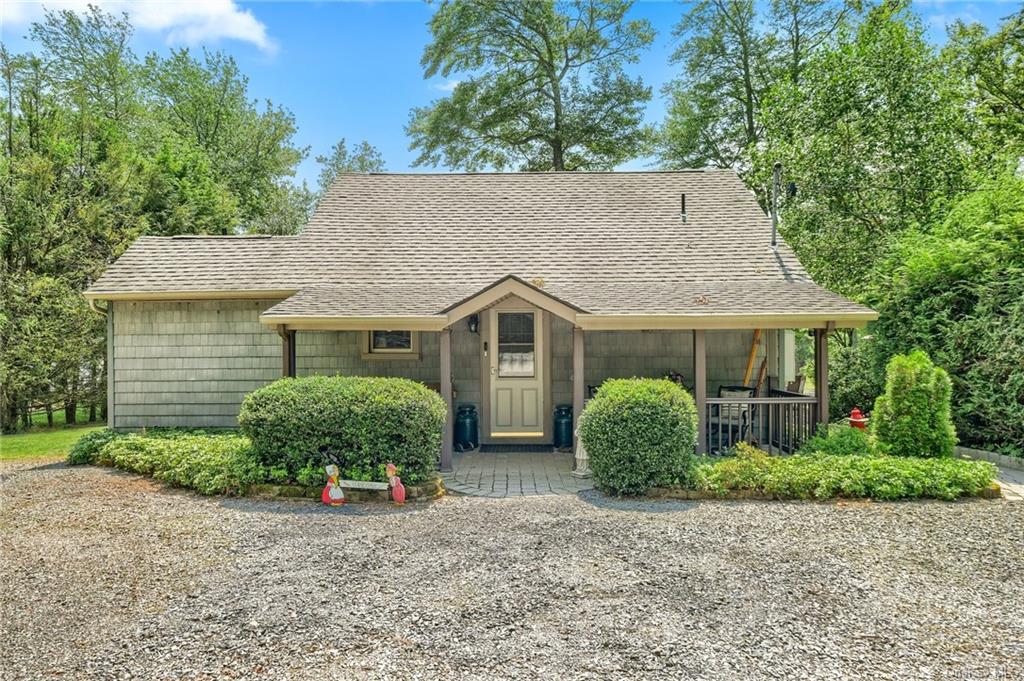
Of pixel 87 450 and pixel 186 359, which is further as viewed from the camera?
pixel 186 359

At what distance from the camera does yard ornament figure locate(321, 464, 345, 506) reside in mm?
5914

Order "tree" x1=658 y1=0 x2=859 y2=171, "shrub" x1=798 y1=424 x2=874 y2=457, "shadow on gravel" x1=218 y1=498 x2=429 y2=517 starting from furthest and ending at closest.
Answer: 1. "tree" x1=658 y1=0 x2=859 y2=171
2. "shrub" x1=798 y1=424 x2=874 y2=457
3. "shadow on gravel" x1=218 y1=498 x2=429 y2=517

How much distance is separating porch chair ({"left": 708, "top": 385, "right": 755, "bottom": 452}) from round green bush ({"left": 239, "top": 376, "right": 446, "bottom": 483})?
410 centimetres

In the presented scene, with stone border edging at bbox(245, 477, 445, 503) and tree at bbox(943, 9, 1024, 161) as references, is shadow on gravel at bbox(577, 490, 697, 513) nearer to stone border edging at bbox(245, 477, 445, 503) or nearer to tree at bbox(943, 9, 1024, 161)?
stone border edging at bbox(245, 477, 445, 503)

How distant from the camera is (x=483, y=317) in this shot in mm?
9141

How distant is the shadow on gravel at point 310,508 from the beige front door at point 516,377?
342 cm

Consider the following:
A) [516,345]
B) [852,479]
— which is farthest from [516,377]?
[852,479]

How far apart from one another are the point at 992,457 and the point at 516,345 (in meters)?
7.18

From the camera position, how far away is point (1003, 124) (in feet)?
45.2

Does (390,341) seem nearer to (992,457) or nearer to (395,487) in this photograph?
(395,487)

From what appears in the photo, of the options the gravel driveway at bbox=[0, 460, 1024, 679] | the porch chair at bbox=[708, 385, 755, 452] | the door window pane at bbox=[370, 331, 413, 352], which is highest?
the door window pane at bbox=[370, 331, 413, 352]

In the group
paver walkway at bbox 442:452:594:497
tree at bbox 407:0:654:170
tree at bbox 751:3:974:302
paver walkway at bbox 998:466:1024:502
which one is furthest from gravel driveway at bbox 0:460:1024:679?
tree at bbox 407:0:654:170

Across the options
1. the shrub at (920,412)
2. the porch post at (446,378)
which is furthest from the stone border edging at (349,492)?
the shrub at (920,412)

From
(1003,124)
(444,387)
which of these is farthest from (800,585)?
(1003,124)
